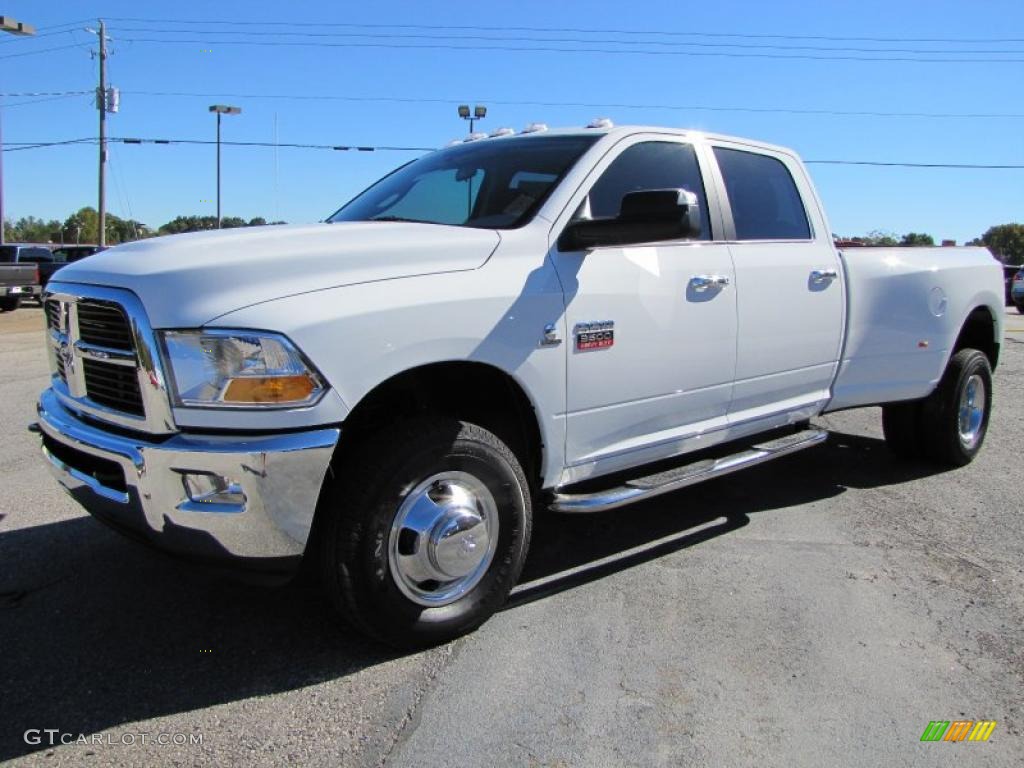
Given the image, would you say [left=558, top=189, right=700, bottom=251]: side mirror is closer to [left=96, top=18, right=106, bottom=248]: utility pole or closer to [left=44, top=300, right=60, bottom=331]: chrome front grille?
[left=44, top=300, right=60, bottom=331]: chrome front grille

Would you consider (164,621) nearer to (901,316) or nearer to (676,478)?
(676,478)

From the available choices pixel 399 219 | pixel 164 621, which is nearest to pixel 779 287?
pixel 399 219

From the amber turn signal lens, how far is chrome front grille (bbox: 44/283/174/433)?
22 centimetres

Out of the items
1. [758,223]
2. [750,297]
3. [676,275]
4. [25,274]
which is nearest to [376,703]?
[676,275]

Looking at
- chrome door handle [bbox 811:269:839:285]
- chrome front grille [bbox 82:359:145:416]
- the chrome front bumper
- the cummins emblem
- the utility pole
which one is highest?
the utility pole

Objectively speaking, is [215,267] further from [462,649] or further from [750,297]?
[750,297]

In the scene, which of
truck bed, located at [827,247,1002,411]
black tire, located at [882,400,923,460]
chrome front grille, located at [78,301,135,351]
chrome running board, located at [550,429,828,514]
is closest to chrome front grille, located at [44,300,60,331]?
chrome front grille, located at [78,301,135,351]

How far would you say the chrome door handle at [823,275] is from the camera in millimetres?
4445

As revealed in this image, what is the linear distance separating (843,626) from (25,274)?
22586 millimetres

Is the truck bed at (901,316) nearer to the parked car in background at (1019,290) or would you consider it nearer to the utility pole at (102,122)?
the parked car in background at (1019,290)

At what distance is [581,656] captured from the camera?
300 cm

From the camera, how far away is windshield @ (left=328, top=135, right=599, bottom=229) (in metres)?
3.49

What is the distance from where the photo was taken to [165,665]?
2881 mm

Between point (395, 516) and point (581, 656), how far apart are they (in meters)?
0.89
